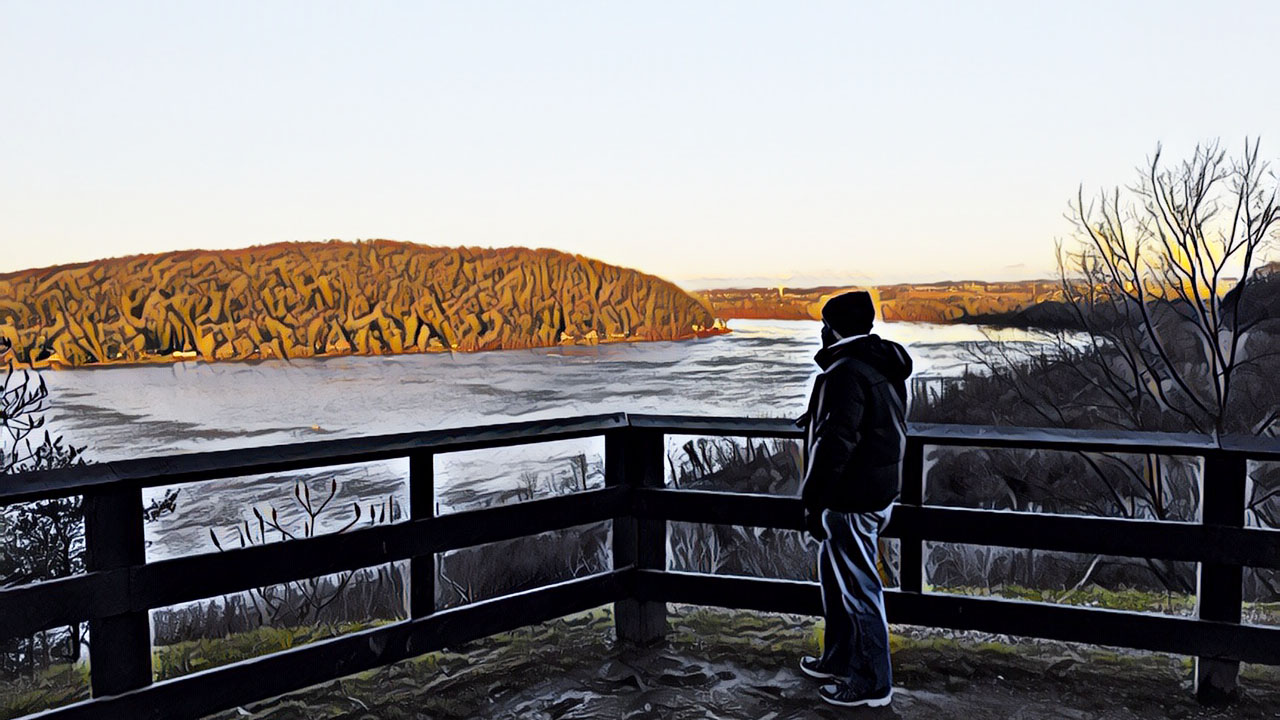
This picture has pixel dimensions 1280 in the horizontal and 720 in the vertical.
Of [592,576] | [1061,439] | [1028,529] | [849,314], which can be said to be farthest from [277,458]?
[1061,439]

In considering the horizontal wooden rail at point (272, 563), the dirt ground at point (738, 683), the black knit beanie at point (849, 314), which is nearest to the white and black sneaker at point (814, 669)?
the dirt ground at point (738, 683)

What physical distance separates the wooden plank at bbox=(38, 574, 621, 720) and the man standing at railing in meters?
1.21

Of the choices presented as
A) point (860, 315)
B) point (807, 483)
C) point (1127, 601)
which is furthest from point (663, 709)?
point (1127, 601)

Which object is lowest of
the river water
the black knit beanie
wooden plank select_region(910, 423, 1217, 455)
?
the river water

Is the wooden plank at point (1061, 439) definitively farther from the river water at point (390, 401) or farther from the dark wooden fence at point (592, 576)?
the river water at point (390, 401)

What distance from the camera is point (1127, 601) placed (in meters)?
8.41

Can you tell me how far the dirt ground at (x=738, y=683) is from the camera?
4047mm

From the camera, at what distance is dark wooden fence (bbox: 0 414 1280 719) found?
3.40 metres

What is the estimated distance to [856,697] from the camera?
4.03m

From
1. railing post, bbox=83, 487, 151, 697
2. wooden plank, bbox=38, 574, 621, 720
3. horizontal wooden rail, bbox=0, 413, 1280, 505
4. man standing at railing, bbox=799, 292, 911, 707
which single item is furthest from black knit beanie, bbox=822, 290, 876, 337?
railing post, bbox=83, 487, 151, 697

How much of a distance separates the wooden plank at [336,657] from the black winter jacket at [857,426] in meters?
1.38

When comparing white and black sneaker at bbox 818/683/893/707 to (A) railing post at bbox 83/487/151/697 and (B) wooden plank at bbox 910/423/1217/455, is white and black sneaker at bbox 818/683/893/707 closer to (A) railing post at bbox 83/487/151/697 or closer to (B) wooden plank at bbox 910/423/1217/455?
(B) wooden plank at bbox 910/423/1217/455

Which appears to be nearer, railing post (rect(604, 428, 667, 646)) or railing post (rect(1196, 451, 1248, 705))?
railing post (rect(1196, 451, 1248, 705))

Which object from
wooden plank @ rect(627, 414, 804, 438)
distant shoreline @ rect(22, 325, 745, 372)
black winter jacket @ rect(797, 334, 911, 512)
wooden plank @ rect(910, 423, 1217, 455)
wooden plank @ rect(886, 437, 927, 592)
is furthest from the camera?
distant shoreline @ rect(22, 325, 745, 372)
